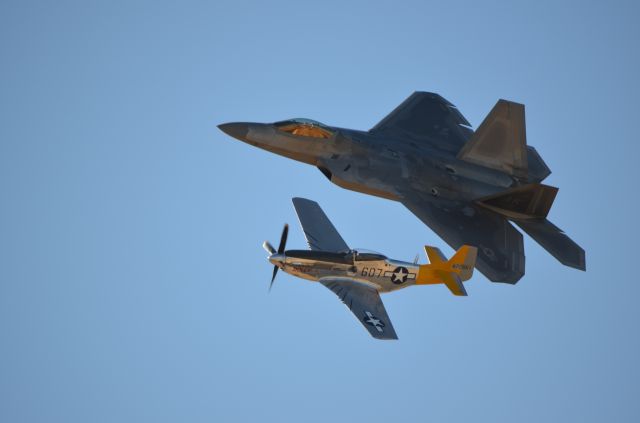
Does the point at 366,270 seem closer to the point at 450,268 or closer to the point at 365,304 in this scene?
the point at 365,304

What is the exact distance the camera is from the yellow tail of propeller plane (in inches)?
1523

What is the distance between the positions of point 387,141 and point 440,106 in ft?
17.3

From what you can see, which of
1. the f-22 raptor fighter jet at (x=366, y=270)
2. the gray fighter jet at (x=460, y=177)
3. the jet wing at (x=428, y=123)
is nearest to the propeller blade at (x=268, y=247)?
the f-22 raptor fighter jet at (x=366, y=270)

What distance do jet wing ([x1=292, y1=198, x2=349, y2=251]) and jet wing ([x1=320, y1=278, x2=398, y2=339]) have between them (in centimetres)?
234

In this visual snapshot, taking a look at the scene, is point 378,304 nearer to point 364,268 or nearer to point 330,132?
point 364,268

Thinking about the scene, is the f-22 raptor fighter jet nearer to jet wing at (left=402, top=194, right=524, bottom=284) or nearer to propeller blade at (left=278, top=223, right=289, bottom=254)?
propeller blade at (left=278, top=223, right=289, bottom=254)

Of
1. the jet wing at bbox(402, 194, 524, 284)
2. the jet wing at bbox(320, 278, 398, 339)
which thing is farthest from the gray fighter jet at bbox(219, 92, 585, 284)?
the jet wing at bbox(320, 278, 398, 339)

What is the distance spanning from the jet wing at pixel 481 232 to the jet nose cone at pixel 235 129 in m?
6.17

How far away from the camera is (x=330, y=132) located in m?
40.8

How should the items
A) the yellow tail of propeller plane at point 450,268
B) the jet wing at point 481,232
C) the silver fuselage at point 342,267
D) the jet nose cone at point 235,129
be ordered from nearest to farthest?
the jet wing at point 481,232
the yellow tail of propeller plane at point 450,268
the silver fuselage at point 342,267
the jet nose cone at point 235,129

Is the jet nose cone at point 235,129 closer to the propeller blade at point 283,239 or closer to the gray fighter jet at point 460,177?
the gray fighter jet at point 460,177

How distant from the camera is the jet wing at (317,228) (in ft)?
136

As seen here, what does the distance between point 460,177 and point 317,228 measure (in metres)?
5.53

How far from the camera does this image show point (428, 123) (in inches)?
1786
